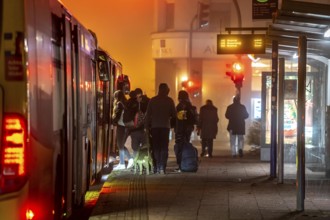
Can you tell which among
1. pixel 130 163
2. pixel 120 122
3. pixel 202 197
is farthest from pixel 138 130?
pixel 202 197

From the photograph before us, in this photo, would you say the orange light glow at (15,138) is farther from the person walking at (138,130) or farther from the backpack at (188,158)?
the person walking at (138,130)

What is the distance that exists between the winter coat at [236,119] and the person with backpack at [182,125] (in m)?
4.11

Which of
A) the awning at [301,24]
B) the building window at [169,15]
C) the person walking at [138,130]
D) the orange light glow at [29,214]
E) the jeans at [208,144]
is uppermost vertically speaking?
the building window at [169,15]

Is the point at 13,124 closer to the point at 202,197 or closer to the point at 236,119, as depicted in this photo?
the point at 202,197

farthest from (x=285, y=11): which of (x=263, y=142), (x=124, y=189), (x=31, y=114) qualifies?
(x=263, y=142)

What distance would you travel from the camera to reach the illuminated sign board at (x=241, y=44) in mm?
16562

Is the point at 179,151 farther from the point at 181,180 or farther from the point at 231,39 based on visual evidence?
the point at 231,39

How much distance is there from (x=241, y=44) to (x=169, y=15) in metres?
20.7

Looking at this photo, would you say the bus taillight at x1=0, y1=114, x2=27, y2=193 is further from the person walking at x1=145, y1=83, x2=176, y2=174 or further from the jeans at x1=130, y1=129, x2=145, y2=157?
the jeans at x1=130, y1=129, x2=145, y2=157

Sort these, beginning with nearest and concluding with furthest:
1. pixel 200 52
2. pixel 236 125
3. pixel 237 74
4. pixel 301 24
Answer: pixel 301 24 < pixel 236 125 < pixel 237 74 < pixel 200 52

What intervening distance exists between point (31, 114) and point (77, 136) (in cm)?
341

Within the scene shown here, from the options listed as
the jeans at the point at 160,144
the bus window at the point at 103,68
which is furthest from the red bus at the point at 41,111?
the jeans at the point at 160,144

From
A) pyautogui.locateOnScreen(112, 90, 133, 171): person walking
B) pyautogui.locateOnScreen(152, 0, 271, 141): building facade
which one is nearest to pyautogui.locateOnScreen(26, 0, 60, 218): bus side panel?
pyautogui.locateOnScreen(112, 90, 133, 171): person walking

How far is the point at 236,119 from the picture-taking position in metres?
20.0
